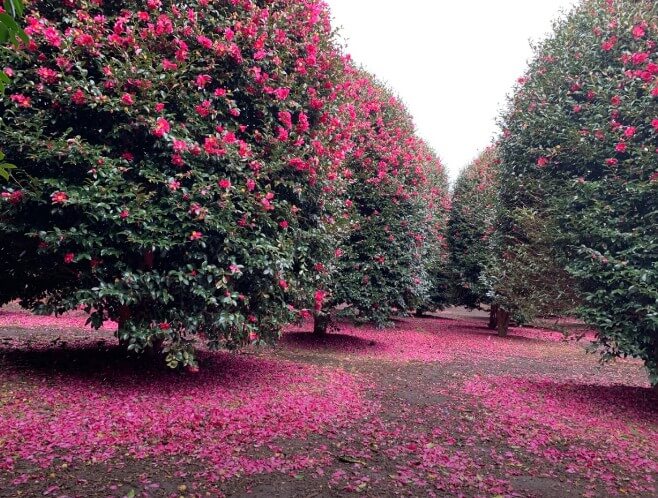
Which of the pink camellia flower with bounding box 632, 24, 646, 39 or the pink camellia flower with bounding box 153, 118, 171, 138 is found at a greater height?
the pink camellia flower with bounding box 632, 24, 646, 39

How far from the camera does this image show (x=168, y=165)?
668cm

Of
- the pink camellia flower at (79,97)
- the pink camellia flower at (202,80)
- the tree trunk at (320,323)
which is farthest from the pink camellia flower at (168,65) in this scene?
the tree trunk at (320,323)

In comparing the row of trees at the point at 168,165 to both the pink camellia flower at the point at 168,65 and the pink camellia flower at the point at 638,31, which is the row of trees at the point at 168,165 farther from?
the pink camellia flower at the point at 638,31

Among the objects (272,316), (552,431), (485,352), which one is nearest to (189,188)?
(272,316)

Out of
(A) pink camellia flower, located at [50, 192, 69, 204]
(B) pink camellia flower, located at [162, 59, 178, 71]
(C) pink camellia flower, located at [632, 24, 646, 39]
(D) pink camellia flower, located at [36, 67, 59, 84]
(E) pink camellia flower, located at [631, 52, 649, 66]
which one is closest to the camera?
(A) pink camellia flower, located at [50, 192, 69, 204]

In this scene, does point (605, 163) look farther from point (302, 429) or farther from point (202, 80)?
point (202, 80)

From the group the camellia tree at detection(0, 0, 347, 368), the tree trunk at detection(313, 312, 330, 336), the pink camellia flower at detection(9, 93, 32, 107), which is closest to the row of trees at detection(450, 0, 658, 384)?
the camellia tree at detection(0, 0, 347, 368)

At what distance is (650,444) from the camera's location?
646 cm

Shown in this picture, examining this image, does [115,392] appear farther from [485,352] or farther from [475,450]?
[485,352]

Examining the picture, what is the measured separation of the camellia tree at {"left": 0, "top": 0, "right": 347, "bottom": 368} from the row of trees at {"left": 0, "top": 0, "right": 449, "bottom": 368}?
28 mm

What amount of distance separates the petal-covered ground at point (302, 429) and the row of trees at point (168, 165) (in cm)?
112

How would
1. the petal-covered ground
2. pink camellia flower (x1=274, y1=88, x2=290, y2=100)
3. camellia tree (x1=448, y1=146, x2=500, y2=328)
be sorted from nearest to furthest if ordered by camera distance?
the petal-covered ground → pink camellia flower (x1=274, y1=88, x2=290, y2=100) → camellia tree (x1=448, y1=146, x2=500, y2=328)

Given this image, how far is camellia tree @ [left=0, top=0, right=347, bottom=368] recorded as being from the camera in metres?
6.22

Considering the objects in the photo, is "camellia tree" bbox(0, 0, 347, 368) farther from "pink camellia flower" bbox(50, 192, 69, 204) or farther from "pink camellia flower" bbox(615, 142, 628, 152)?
"pink camellia flower" bbox(615, 142, 628, 152)
